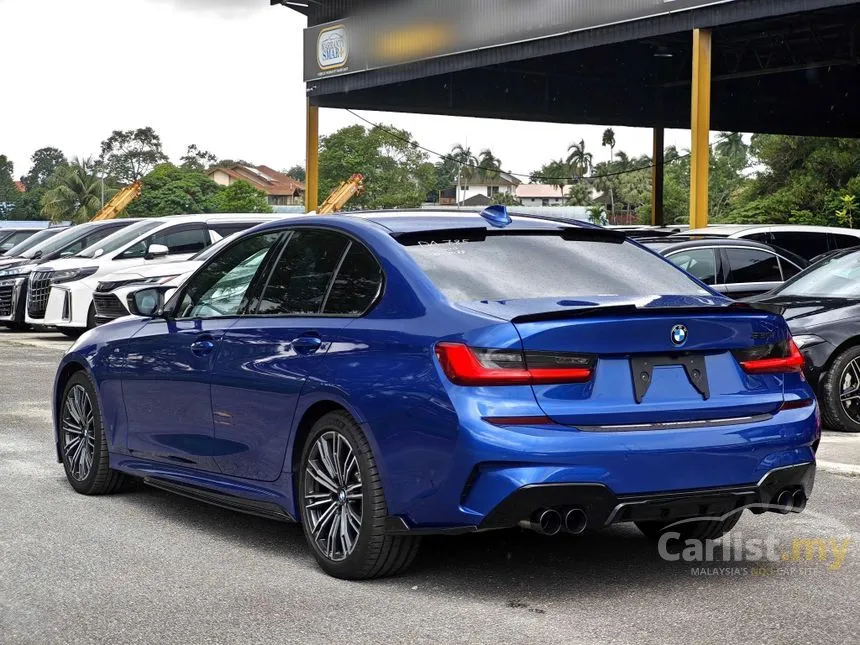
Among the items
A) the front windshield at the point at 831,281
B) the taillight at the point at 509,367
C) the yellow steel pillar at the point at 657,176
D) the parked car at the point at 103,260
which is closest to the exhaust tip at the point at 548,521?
the taillight at the point at 509,367

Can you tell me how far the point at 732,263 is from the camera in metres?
15.2

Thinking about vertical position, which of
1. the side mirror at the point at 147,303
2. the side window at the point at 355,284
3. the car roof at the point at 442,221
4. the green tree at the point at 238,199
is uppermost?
the green tree at the point at 238,199

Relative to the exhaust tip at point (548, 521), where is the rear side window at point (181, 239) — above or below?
above

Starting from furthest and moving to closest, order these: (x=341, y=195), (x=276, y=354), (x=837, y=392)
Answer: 1. (x=341, y=195)
2. (x=837, y=392)
3. (x=276, y=354)

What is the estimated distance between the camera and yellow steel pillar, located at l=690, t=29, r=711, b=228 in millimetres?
24641

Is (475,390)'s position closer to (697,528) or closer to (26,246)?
(697,528)

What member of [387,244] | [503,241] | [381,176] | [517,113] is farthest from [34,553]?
[381,176]

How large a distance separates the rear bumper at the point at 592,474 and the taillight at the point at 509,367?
18 cm

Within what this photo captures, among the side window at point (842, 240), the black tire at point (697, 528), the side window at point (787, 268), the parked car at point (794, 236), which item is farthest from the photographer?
the side window at point (842, 240)

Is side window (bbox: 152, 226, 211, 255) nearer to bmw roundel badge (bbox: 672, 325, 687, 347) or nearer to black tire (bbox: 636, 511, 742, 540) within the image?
black tire (bbox: 636, 511, 742, 540)

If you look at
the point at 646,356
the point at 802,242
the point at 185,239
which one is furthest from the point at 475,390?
the point at 185,239

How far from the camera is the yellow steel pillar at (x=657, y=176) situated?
43250mm

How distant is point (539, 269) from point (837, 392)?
521 cm

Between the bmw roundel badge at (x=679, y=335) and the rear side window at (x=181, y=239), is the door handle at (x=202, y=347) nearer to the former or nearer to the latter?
the bmw roundel badge at (x=679, y=335)
